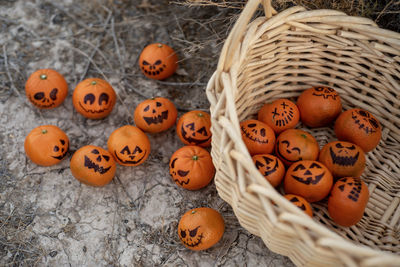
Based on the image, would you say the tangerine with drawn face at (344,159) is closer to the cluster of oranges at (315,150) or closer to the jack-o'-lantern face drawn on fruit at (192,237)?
the cluster of oranges at (315,150)

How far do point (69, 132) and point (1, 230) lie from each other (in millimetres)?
680

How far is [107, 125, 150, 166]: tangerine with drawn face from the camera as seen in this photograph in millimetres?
2080

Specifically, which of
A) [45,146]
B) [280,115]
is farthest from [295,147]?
[45,146]

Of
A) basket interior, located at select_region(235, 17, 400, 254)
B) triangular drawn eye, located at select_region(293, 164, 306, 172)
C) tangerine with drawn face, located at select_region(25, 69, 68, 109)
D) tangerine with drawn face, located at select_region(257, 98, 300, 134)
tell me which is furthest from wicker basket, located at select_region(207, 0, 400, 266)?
tangerine with drawn face, located at select_region(25, 69, 68, 109)

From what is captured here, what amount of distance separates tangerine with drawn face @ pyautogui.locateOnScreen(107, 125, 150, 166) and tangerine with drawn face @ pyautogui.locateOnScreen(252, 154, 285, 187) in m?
0.66

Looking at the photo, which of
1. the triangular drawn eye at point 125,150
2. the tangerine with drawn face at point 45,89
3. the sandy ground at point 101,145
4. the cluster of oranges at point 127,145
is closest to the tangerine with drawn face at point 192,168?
the cluster of oranges at point 127,145

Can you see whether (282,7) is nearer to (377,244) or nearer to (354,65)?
(354,65)

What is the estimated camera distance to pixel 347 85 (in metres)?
2.12

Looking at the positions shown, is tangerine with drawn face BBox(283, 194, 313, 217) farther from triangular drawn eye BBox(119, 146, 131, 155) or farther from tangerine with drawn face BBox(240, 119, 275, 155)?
triangular drawn eye BBox(119, 146, 131, 155)

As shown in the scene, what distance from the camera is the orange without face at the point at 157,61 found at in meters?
2.50

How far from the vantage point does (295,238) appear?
1.33 meters

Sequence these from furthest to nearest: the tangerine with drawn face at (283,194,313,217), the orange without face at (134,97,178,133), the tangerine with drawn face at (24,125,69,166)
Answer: the orange without face at (134,97,178,133)
the tangerine with drawn face at (24,125,69,166)
the tangerine with drawn face at (283,194,313,217)

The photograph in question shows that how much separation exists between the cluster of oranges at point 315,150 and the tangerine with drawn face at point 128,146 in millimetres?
579

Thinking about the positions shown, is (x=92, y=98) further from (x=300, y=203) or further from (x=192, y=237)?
(x=300, y=203)
